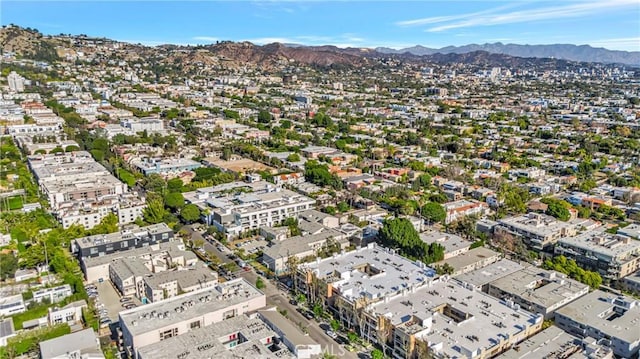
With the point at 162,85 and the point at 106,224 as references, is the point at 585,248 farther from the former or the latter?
the point at 162,85

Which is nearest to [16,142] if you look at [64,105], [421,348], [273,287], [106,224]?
[64,105]

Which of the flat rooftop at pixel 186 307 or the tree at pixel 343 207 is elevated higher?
the flat rooftop at pixel 186 307

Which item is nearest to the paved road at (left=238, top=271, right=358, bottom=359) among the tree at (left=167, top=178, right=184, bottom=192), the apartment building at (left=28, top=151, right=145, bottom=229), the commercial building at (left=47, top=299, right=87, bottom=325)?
the commercial building at (left=47, top=299, right=87, bottom=325)

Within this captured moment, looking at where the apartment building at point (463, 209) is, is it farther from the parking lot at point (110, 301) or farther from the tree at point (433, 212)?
the parking lot at point (110, 301)

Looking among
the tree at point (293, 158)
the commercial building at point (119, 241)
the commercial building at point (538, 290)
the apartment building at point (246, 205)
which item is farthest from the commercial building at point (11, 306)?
the tree at point (293, 158)

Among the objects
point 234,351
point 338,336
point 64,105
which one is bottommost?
point 338,336

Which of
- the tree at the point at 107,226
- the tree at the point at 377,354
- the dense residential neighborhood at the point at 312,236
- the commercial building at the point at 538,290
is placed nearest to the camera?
the tree at the point at 377,354
